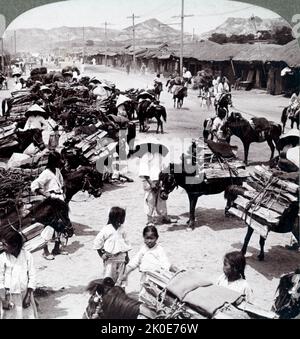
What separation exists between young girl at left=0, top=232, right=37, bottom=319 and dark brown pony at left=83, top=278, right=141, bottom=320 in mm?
698

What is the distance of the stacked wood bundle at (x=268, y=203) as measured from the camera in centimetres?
694

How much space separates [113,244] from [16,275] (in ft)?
4.11

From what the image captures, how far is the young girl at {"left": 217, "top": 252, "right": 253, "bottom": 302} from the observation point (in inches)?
216

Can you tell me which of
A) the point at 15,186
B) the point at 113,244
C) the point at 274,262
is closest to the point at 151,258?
the point at 113,244

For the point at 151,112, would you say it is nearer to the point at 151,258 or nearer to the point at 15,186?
the point at 15,186

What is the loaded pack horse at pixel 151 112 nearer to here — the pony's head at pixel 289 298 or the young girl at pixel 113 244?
the young girl at pixel 113 244

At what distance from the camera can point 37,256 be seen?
7594 mm

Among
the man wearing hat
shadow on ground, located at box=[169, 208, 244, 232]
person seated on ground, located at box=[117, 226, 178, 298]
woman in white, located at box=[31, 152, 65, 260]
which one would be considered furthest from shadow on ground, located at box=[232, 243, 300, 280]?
the man wearing hat

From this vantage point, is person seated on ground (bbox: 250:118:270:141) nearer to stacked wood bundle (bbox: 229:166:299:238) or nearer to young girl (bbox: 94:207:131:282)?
stacked wood bundle (bbox: 229:166:299:238)

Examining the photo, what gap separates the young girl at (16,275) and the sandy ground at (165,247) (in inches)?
24.8

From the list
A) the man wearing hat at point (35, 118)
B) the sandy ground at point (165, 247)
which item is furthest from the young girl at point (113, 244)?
the man wearing hat at point (35, 118)

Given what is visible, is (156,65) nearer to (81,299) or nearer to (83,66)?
(83,66)

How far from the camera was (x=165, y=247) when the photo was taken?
7.96 meters
